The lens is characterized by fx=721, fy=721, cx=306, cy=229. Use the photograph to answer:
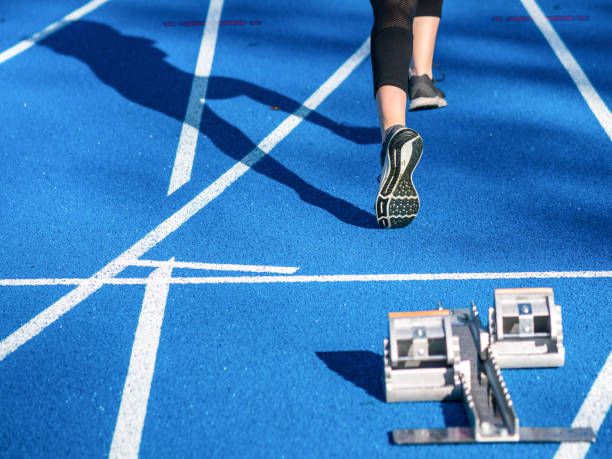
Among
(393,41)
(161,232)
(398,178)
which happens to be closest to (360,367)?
(398,178)

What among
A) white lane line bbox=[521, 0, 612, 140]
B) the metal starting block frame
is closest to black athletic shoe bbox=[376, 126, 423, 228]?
the metal starting block frame

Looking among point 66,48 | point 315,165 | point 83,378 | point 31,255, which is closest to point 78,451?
point 83,378

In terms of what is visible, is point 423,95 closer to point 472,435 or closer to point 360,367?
point 360,367

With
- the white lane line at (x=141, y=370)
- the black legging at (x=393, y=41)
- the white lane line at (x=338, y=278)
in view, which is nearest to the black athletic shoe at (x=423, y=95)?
the black legging at (x=393, y=41)

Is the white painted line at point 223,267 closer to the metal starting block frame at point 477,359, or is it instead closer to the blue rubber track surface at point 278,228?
the blue rubber track surface at point 278,228

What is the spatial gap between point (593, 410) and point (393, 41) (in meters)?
2.04

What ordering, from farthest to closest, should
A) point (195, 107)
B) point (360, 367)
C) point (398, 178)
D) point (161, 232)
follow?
point (195, 107) → point (161, 232) → point (398, 178) → point (360, 367)

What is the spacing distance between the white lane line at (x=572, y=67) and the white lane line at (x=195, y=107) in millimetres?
2994

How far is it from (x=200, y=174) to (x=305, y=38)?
313 centimetres

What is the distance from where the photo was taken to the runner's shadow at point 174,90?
4.56 m

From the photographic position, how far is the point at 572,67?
6.43 m

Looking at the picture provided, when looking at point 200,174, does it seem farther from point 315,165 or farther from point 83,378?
point 83,378

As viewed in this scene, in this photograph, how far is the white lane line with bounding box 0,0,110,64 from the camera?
7090 mm

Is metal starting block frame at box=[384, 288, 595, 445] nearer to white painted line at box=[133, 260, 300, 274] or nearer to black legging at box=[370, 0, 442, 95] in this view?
white painted line at box=[133, 260, 300, 274]
